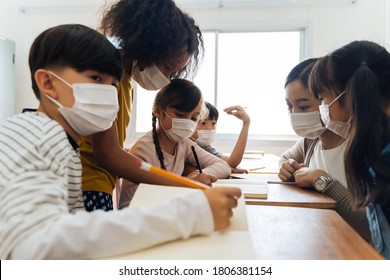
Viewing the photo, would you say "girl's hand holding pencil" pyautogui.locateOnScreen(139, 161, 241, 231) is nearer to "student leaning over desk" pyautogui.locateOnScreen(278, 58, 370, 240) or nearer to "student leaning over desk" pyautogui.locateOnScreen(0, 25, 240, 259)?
"student leaning over desk" pyautogui.locateOnScreen(0, 25, 240, 259)

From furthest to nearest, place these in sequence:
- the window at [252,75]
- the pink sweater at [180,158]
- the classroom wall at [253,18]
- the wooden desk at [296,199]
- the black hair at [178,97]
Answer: the window at [252,75]
the classroom wall at [253,18]
the black hair at [178,97]
the pink sweater at [180,158]
the wooden desk at [296,199]

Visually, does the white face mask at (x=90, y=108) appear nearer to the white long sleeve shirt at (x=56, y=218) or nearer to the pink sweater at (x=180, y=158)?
the white long sleeve shirt at (x=56, y=218)

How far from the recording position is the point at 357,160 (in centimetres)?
78

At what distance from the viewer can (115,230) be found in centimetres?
45

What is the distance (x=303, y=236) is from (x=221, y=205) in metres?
0.17

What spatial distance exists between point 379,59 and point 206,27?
282 cm

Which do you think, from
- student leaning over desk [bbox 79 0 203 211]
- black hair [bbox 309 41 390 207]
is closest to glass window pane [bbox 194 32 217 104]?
student leaning over desk [bbox 79 0 203 211]

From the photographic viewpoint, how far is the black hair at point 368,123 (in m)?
0.76

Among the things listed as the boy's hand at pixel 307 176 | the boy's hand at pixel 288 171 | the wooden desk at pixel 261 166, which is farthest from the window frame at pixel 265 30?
the boy's hand at pixel 307 176

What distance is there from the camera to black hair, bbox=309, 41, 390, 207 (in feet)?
2.48

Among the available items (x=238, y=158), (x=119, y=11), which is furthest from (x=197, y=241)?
(x=238, y=158)

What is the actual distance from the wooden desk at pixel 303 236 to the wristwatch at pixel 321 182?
219 millimetres

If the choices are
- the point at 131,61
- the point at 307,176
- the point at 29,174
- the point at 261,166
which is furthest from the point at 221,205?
the point at 261,166

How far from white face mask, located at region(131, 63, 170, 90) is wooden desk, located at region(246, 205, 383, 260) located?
587 millimetres
